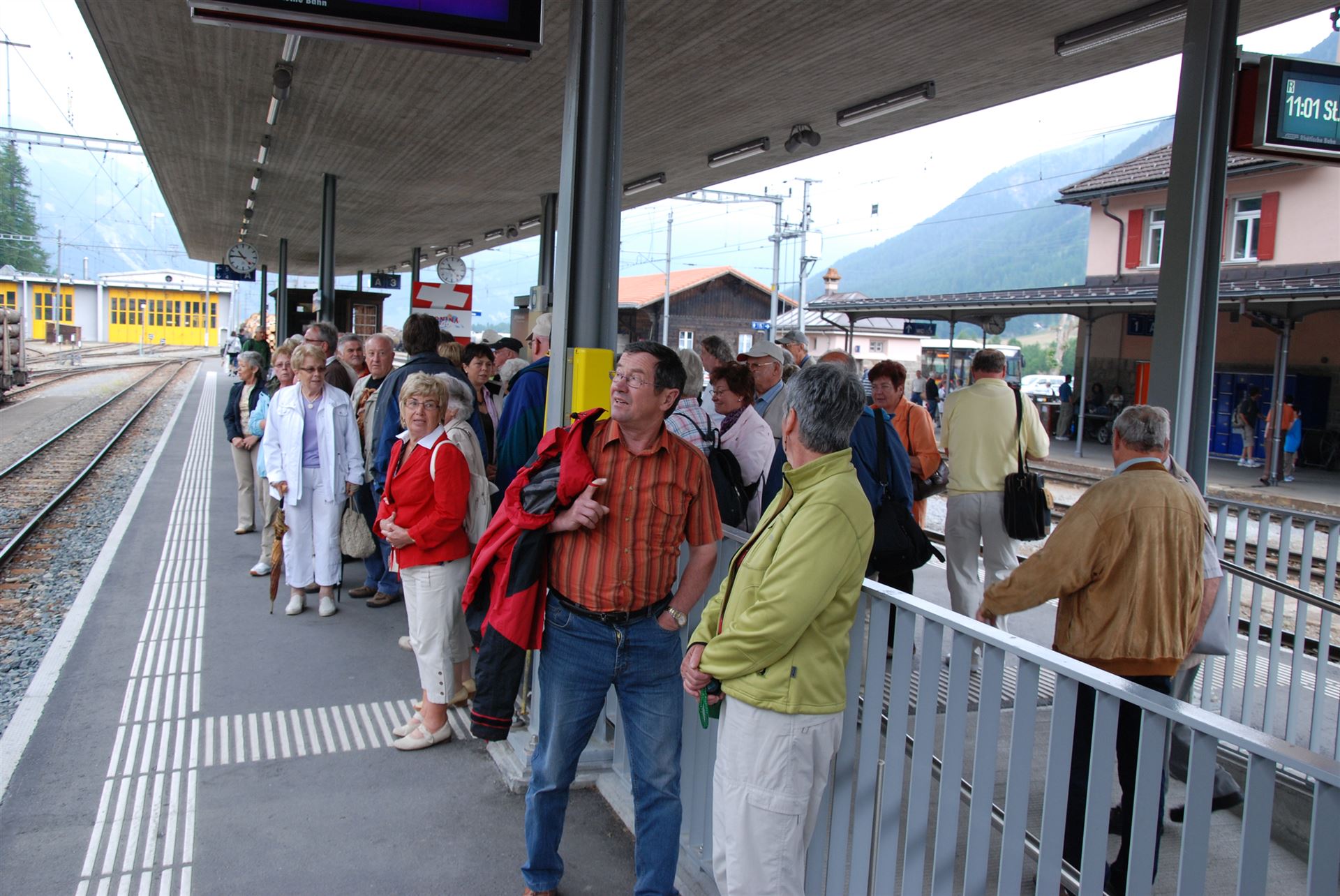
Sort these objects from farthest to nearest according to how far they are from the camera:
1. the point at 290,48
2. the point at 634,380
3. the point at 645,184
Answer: the point at 645,184, the point at 290,48, the point at 634,380

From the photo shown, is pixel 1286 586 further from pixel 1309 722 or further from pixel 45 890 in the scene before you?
pixel 45 890

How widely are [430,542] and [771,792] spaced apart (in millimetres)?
2343

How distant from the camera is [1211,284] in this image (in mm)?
4277

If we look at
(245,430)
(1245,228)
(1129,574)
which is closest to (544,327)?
(1129,574)

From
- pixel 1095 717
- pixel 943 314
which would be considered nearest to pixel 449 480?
pixel 1095 717

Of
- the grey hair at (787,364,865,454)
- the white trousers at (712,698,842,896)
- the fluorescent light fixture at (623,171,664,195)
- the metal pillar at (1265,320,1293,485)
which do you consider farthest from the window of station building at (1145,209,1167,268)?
the white trousers at (712,698,842,896)

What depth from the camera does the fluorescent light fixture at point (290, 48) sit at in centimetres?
738

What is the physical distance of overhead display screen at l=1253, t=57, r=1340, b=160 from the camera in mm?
4195

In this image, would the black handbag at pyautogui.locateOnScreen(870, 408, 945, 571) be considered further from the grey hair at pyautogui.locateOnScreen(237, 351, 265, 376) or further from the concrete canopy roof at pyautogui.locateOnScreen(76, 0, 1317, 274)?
the grey hair at pyautogui.locateOnScreen(237, 351, 265, 376)

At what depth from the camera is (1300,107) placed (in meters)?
4.28

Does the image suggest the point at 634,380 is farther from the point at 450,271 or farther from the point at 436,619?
the point at 450,271

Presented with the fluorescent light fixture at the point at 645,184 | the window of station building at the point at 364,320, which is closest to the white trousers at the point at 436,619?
the fluorescent light fixture at the point at 645,184

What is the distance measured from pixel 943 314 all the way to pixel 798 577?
25634 millimetres

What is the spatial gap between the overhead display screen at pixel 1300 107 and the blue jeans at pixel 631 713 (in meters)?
3.58
